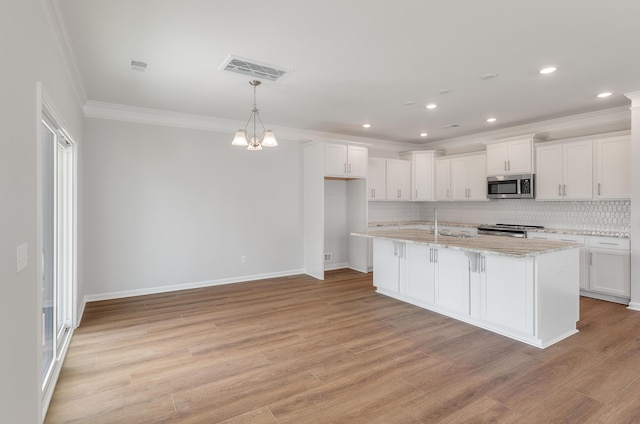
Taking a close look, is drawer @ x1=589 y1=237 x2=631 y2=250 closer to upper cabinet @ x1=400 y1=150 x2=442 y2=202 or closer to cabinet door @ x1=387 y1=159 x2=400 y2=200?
upper cabinet @ x1=400 y1=150 x2=442 y2=202

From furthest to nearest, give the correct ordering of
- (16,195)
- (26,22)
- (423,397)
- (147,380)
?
1. (147,380)
2. (423,397)
3. (26,22)
4. (16,195)

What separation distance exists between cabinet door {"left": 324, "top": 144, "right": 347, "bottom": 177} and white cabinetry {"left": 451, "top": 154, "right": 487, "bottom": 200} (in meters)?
2.44

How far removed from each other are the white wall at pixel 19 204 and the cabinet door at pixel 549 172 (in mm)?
6369

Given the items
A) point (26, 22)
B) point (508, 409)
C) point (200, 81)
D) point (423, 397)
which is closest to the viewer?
point (26, 22)

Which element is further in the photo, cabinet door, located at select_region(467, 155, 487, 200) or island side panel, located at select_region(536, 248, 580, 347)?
cabinet door, located at select_region(467, 155, 487, 200)

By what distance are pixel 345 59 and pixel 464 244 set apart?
2334mm

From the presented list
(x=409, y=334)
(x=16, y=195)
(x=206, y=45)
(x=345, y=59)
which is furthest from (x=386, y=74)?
(x=16, y=195)

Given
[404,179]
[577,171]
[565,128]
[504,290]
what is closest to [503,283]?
[504,290]

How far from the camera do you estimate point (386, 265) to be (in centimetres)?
508

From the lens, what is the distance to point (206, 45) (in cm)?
303

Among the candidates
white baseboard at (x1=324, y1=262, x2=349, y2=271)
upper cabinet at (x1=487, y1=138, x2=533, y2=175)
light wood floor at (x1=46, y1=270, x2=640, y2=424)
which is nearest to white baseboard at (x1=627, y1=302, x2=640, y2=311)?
light wood floor at (x1=46, y1=270, x2=640, y2=424)

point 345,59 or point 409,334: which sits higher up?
point 345,59

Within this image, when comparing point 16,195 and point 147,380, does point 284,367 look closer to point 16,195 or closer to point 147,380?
point 147,380

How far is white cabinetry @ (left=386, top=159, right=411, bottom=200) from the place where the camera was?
23.5 ft
